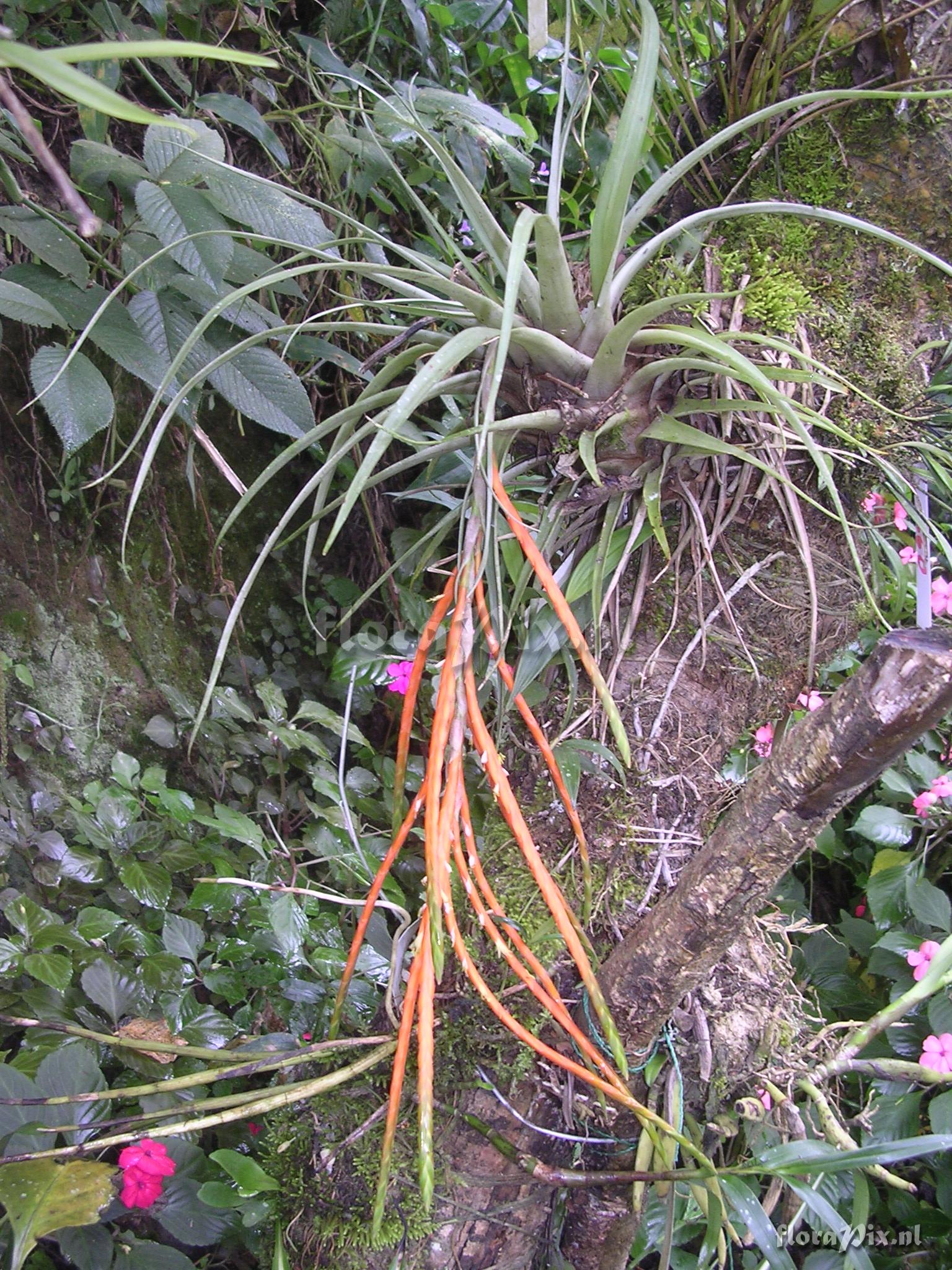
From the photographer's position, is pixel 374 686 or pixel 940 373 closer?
pixel 940 373

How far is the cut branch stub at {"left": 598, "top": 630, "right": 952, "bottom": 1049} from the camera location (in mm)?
487

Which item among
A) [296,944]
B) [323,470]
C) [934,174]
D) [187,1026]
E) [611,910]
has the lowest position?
[187,1026]

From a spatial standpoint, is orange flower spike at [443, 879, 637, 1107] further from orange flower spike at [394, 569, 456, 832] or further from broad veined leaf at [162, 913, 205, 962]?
broad veined leaf at [162, 913, 205, 962]

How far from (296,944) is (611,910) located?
31 cm

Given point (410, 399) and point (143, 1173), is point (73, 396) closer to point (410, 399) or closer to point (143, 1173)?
point (410, 399)

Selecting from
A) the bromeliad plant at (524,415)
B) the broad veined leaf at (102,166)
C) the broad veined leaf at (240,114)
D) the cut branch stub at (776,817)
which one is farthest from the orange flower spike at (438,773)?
the broad veined leaf at (240,114)

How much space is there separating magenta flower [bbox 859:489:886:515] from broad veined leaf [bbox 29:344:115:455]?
0.79m

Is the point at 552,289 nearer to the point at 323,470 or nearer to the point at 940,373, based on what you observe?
the point at 323,470

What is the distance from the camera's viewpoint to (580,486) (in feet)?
2.54

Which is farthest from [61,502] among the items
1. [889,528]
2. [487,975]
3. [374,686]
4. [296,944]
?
[889,528]

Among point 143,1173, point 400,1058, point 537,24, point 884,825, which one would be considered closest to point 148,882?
point 143,1173

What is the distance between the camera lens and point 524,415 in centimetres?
69

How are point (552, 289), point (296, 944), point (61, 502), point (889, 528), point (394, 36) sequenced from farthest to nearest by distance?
point (394, 36) < point (61, 502) < point (889, 528) < point (296, 944) < point (552, 289)

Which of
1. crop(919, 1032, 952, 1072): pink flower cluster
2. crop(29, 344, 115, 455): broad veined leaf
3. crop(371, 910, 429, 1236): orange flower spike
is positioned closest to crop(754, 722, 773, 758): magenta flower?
crop(919, 1032, 952, 1072): pink flower cluster
